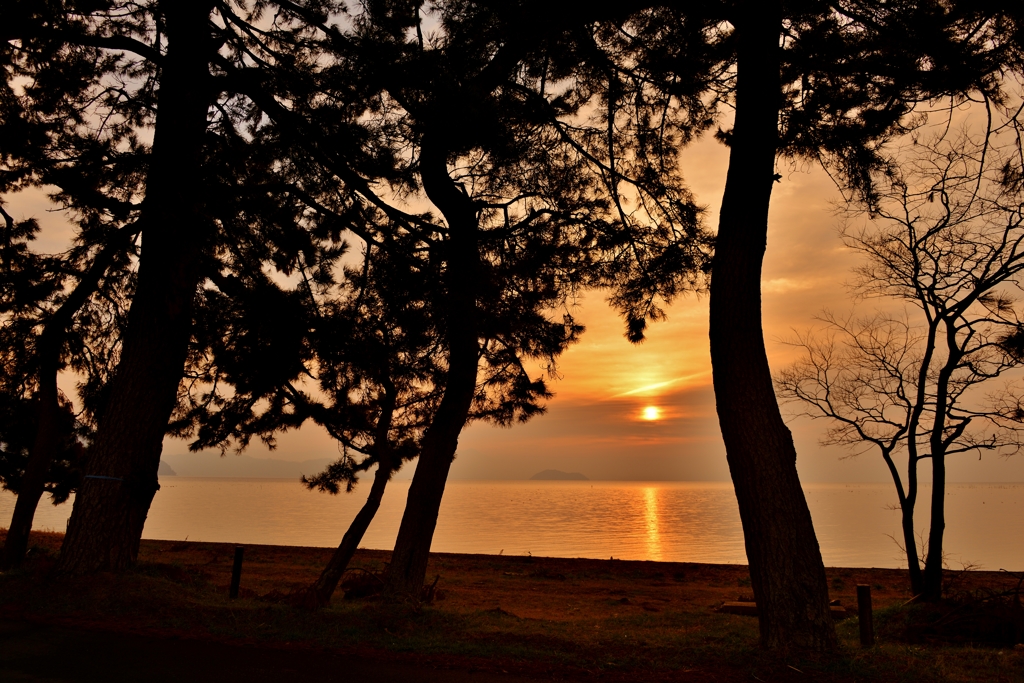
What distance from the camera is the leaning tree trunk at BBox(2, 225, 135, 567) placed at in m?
10.2

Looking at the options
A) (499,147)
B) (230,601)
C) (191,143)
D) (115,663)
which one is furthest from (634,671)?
(191,143)

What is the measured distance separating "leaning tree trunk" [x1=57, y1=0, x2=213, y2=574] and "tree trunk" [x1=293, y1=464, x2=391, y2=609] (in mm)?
2024

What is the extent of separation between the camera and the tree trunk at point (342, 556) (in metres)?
7.09

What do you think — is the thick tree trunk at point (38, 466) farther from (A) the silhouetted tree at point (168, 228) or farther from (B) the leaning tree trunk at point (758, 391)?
(B) the leaning tree trunk at point (758, 391)

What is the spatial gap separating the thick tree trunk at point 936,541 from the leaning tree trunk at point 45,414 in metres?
12.4

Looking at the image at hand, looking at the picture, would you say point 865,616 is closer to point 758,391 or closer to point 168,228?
point 758,391

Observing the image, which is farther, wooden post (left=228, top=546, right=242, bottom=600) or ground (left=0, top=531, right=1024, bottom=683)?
wooden post (left=228, top=546, right=242, bottom=600)

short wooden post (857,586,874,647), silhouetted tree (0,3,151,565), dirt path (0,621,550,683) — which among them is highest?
silhouetted tree (0,3,151,565)

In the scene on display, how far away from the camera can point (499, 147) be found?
7.57 m

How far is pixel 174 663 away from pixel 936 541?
9551 mm

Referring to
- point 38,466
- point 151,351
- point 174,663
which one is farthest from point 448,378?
point 38,466

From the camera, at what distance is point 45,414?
10.4 meters

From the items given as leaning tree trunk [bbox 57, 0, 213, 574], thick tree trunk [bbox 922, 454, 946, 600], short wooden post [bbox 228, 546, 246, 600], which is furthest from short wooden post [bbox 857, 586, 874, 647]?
short wooden post [bbox 228, 546, 246, 600]

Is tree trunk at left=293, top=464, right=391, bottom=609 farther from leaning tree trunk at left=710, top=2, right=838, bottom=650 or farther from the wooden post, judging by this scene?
leaning tree trunk at left=710, top=2, right=838, bottom=650
